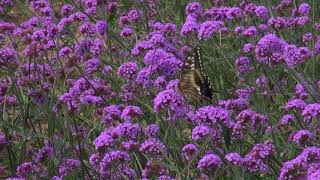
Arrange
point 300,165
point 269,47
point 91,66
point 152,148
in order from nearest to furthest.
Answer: point 300,165 < point 152,148 < point 269,47 < point 91,66

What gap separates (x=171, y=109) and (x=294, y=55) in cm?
101

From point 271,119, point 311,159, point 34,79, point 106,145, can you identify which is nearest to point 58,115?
point 34,79

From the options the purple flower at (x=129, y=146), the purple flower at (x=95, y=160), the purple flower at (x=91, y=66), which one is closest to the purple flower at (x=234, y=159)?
the purple flower at (x=129, y=146)

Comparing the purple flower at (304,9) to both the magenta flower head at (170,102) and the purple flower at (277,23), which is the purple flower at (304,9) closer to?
the purple flower at (277,23)

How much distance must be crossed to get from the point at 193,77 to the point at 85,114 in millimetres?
915

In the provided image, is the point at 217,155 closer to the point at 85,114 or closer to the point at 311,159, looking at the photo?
the point at 311,159

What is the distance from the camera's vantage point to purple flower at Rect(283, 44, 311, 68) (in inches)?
146

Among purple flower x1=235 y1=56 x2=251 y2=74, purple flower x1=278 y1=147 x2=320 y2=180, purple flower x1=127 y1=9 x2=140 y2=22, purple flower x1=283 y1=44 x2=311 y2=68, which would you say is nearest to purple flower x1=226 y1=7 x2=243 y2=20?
purple flower x1=235 y1=56 x2=251 y2=74

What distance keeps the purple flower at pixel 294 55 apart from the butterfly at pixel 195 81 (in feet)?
1.59

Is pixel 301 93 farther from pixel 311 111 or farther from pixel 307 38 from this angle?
pixel 307 38

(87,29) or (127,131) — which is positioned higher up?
(87,29)

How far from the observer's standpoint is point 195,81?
11.4 feet

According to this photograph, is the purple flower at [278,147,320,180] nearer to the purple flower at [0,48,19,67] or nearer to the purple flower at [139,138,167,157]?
the purple flower at [139,138,167,157]

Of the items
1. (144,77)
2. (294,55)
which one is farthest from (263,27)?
(144,77)
